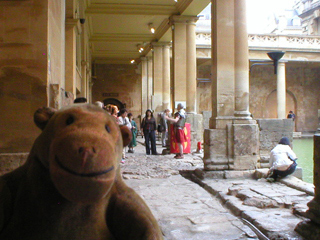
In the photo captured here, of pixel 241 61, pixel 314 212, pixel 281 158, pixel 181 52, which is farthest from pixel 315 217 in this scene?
pixel 181 52

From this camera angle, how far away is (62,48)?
4.83 m

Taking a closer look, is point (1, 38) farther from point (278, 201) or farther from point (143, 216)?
point (278, 201)

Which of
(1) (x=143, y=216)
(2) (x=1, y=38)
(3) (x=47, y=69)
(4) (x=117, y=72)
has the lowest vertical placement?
(1) (x=143, y=216)

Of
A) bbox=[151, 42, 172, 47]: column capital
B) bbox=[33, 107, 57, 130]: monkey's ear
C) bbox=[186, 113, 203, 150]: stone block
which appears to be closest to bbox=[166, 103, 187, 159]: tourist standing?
bbox=[186, 113, 203, 150]: stone block

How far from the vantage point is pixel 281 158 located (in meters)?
5.95

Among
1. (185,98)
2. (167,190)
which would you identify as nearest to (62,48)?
(167,190)

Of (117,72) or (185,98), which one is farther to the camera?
(117,72)

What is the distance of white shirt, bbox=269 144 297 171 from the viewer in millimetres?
5848

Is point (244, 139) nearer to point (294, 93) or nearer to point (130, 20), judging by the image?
point (130, 20)

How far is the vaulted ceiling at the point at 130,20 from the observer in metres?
11.5

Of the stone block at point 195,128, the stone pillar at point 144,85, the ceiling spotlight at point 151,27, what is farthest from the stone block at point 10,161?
the stone pillar at point 144,85

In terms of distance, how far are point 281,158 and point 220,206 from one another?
6.75 ft

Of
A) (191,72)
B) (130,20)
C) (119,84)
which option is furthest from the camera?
(119,84)

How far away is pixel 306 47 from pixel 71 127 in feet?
74.7
